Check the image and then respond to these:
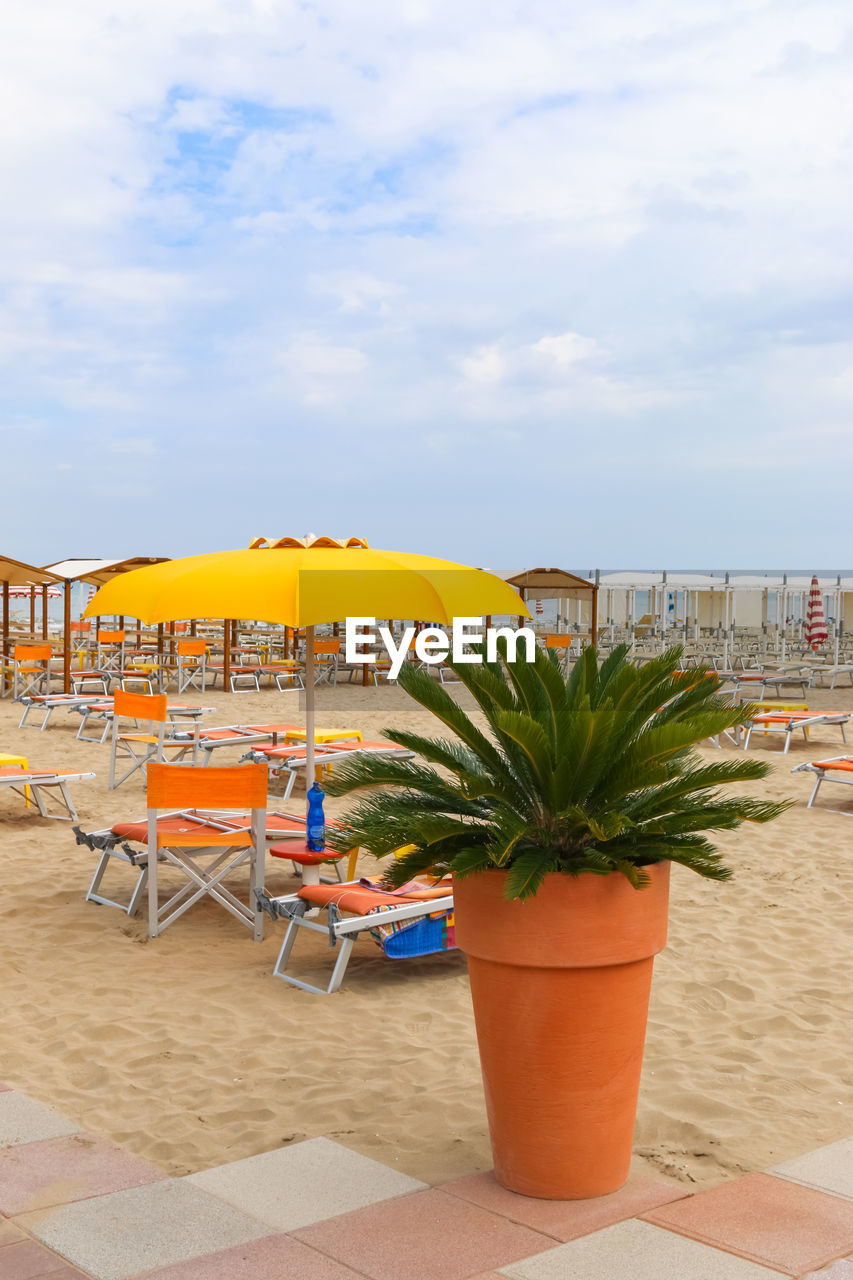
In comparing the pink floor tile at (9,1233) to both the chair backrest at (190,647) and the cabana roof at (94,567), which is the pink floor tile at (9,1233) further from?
the cabana roof at (94,567)

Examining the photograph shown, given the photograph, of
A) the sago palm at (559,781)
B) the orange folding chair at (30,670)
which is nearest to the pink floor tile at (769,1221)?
the sago palm at (559,781)

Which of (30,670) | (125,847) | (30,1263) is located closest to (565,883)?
(30,1263)

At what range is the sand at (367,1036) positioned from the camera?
3.44 m

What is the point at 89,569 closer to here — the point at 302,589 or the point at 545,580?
the point at 545,580

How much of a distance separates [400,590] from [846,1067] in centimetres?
270

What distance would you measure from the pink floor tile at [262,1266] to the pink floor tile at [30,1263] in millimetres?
184

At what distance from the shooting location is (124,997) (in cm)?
471

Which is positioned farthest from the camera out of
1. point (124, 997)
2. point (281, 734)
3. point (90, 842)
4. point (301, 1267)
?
point (281, 734)

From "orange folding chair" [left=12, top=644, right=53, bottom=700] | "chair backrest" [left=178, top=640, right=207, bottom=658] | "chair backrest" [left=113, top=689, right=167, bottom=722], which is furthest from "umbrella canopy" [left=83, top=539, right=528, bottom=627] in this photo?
"chair backrest" [left=178, top=640, right=207, bottom=658]

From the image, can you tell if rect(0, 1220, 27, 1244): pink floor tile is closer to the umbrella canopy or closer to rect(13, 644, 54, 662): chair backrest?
the umbrella canopy

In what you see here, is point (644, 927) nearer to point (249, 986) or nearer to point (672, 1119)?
point (672, 1119)

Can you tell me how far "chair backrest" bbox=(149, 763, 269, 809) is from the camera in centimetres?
539

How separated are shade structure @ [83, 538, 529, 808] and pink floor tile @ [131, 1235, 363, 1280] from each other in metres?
2.73

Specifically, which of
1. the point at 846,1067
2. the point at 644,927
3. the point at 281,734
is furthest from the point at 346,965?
the point at 281,734
